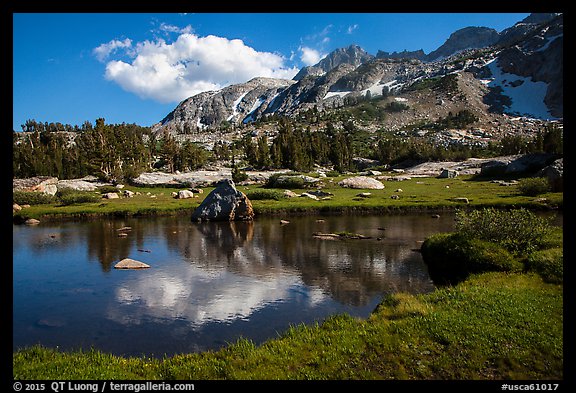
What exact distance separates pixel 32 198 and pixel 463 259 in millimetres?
76259

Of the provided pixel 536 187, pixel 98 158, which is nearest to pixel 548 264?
pixel 536 187

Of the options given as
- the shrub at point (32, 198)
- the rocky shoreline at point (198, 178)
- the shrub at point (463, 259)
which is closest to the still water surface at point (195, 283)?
the shrub at point (463, 259)

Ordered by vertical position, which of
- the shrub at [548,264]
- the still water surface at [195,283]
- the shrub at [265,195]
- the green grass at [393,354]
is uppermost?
the shrub at [265,195]

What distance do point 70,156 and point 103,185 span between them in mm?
43381

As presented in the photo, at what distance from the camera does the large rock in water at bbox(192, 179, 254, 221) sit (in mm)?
53469

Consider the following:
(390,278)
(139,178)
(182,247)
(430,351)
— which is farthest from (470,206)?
(139,178)

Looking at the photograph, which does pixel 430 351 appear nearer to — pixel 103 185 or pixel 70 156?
pixel 103 185

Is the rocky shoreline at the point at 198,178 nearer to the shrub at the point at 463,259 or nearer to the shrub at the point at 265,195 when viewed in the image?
the shrub at the point at 265,195

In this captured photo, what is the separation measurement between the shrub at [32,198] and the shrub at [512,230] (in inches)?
2947

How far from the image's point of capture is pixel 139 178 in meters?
98.2

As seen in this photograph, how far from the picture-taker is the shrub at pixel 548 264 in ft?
60.7

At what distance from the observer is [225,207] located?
5366 cm

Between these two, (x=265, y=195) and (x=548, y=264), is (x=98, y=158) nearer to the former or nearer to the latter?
Answer: (x=265, y=195)

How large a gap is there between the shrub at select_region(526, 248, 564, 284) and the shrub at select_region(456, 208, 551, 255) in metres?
1.58
